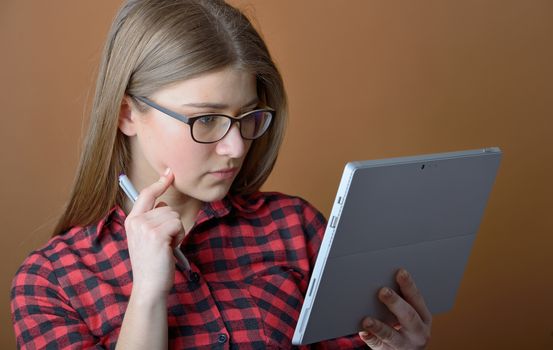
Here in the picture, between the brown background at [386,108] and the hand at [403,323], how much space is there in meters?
0.98

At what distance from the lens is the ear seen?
55.2 inches

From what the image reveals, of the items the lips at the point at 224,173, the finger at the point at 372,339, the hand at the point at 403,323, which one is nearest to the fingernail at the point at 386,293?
the hand at the point at 403,323

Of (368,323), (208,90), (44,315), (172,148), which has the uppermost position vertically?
(208,90)

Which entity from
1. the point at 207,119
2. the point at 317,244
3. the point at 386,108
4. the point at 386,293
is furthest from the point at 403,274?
the point at 386,108

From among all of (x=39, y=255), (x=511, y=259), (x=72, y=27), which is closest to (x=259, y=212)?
(x=39, y=255)

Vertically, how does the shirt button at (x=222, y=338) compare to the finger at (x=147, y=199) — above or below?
below

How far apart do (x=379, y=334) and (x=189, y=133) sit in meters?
0.51

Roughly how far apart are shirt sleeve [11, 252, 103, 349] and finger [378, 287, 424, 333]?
1.73 ft

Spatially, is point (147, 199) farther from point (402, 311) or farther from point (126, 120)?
point (402, 311)

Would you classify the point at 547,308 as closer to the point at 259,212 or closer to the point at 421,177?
the point at 259,212

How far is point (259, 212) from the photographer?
1.62 m

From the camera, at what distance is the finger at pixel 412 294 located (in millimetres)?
1312

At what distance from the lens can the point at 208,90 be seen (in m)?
1.31

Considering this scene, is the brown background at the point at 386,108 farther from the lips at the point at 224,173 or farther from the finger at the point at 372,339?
the finger at the point at 372,339
